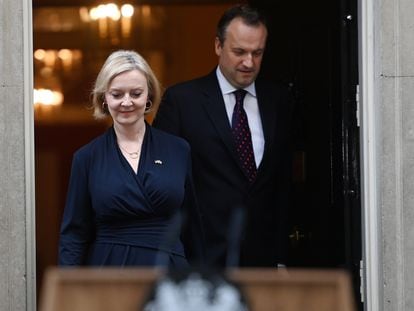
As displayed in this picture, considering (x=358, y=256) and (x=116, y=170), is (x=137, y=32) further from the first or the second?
(x=116, y=170)

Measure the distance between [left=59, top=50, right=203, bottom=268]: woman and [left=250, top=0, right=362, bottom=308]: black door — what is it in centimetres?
145

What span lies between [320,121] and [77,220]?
2.38 m

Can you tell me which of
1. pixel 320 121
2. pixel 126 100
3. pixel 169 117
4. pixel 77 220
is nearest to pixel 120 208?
pixel 77 220

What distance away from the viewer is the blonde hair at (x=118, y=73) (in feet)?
16.4

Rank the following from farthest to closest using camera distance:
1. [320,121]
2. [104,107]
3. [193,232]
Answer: [320,121] → [193,232] → [104,107]

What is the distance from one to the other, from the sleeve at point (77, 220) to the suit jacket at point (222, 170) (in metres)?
0.87

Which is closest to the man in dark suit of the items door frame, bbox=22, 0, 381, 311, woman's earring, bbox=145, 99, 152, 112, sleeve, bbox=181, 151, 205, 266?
sleeve, bbox=181, 151, 205, 266

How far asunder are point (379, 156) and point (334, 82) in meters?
1.14

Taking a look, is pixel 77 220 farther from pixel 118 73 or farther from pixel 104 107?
pixel 118 73

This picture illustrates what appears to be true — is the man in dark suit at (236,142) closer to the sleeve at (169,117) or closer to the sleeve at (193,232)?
the sleeve at (169,117)

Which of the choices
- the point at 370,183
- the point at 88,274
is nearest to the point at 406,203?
the point at 370,183

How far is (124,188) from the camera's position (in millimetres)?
4934

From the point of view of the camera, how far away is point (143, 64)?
5.06m

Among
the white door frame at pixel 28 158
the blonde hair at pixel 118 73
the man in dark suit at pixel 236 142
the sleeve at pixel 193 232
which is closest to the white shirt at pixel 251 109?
the man in dark suit at pixel 236 142
